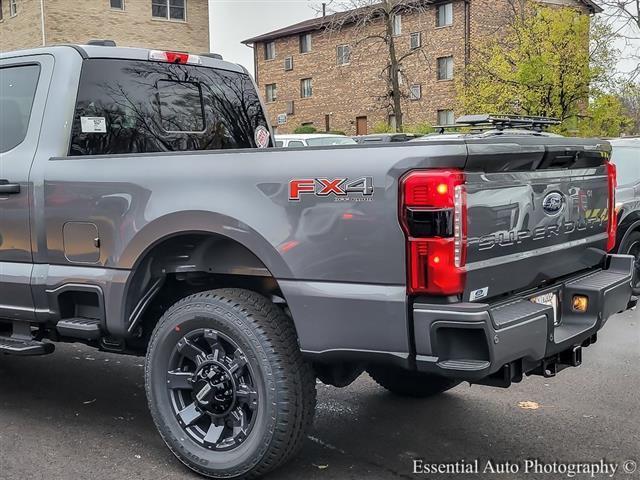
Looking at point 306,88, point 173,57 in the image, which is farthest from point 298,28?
→ point 173,57

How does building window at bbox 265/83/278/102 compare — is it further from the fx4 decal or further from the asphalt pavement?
the fx4 decal

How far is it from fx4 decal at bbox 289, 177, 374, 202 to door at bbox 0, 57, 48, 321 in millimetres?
1797

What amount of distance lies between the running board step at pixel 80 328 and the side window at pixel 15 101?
1139 mm

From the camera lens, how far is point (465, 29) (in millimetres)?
35219

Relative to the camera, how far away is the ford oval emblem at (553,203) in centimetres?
366

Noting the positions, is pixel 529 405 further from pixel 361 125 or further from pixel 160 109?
pixel 361 125

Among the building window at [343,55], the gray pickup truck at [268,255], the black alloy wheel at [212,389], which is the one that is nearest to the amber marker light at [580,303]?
the gray pickup truck at [268,255]

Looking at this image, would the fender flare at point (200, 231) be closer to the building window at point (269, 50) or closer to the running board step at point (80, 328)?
the running board step at point (80, 328)

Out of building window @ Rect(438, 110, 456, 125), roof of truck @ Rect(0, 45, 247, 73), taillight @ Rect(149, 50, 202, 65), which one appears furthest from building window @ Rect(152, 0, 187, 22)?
roof of truck @ Rect(0, 45, 247, 73)

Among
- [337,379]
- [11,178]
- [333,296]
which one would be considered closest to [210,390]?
[337,379]

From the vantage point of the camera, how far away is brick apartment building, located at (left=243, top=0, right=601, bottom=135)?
35500 mm

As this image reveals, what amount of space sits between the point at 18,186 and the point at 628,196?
6.94 metres

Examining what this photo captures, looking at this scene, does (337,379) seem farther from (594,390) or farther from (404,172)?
(594,390)

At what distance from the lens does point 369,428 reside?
14.8ft
